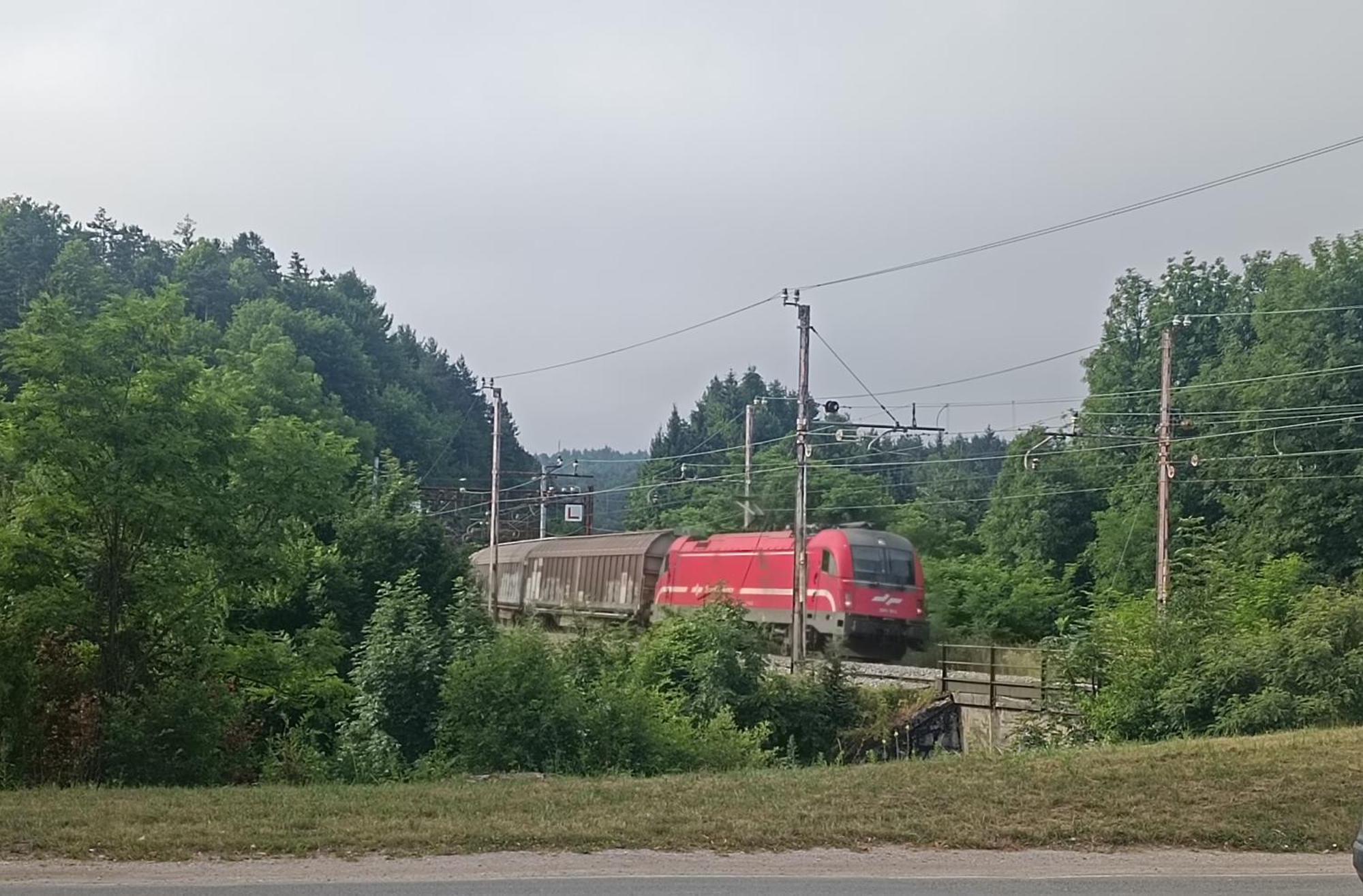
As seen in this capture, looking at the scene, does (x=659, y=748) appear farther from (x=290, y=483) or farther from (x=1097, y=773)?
(x=1097, y=773)

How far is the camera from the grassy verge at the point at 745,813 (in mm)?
10148

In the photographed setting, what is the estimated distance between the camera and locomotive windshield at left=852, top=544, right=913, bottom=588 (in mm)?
37156

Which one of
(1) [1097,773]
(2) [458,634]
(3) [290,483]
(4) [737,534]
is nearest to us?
(1) [1097,773]

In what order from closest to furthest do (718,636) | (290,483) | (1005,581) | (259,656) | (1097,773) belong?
(1097,773) → (290,483) → (259,656) → (718,636) → (1005,581)

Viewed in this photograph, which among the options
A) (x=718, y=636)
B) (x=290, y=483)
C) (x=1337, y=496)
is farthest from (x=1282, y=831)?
(x=1337, y=496)

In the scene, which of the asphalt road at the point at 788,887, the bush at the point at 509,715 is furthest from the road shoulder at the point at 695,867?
the bush at the point at 509,715

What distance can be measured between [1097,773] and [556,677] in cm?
911

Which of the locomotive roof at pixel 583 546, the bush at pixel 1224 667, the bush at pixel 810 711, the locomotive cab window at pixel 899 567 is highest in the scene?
the locomotive roof at pixel 583 546

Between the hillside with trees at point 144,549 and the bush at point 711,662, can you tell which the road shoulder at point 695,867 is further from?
the bush at point 711,662

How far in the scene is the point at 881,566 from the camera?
3750 cm

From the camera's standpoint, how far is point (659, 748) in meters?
19.7

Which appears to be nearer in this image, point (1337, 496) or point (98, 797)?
point (98, 797)

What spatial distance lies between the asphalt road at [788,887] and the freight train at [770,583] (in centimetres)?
2098

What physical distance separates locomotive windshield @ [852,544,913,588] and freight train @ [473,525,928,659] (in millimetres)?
27
